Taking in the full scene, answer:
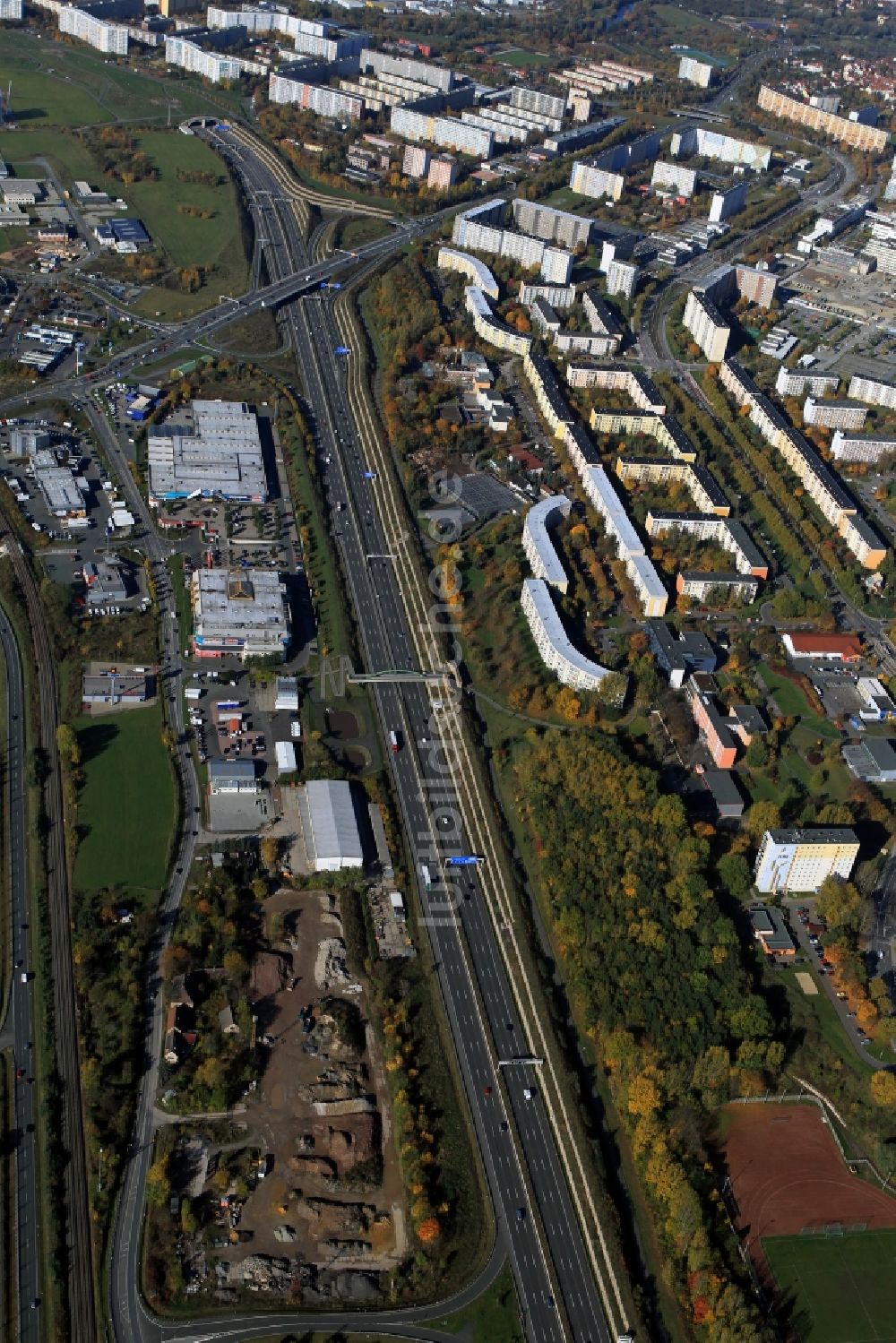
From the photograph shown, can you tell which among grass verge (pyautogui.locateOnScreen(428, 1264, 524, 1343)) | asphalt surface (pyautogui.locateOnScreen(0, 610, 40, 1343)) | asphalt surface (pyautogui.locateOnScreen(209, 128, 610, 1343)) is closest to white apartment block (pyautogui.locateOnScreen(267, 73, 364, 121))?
asphalt surface (pyautogui.locateOnScreen(209, 128, 610, 1343))

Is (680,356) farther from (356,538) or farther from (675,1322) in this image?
(675,1322)

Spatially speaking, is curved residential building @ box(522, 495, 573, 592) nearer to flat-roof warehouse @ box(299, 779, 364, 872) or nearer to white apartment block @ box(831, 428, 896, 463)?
flat-roof warehouse @ box(299, 779, 364, 872)

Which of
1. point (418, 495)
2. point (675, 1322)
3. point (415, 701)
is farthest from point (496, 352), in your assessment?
point (675, 1322)

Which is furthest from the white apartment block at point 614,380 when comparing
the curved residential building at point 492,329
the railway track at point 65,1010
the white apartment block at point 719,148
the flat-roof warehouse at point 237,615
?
the white apartment block at point 719,148

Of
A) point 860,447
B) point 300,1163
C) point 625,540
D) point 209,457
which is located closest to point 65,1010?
point 300,1163

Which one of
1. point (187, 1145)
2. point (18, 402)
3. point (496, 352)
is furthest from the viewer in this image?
point (496, 352)

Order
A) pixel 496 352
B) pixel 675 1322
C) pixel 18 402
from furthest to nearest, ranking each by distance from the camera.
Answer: pixel 496 352
pixel 18 402
pixel 675 1322

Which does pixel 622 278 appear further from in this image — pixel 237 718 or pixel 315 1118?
pixel 315 1118
